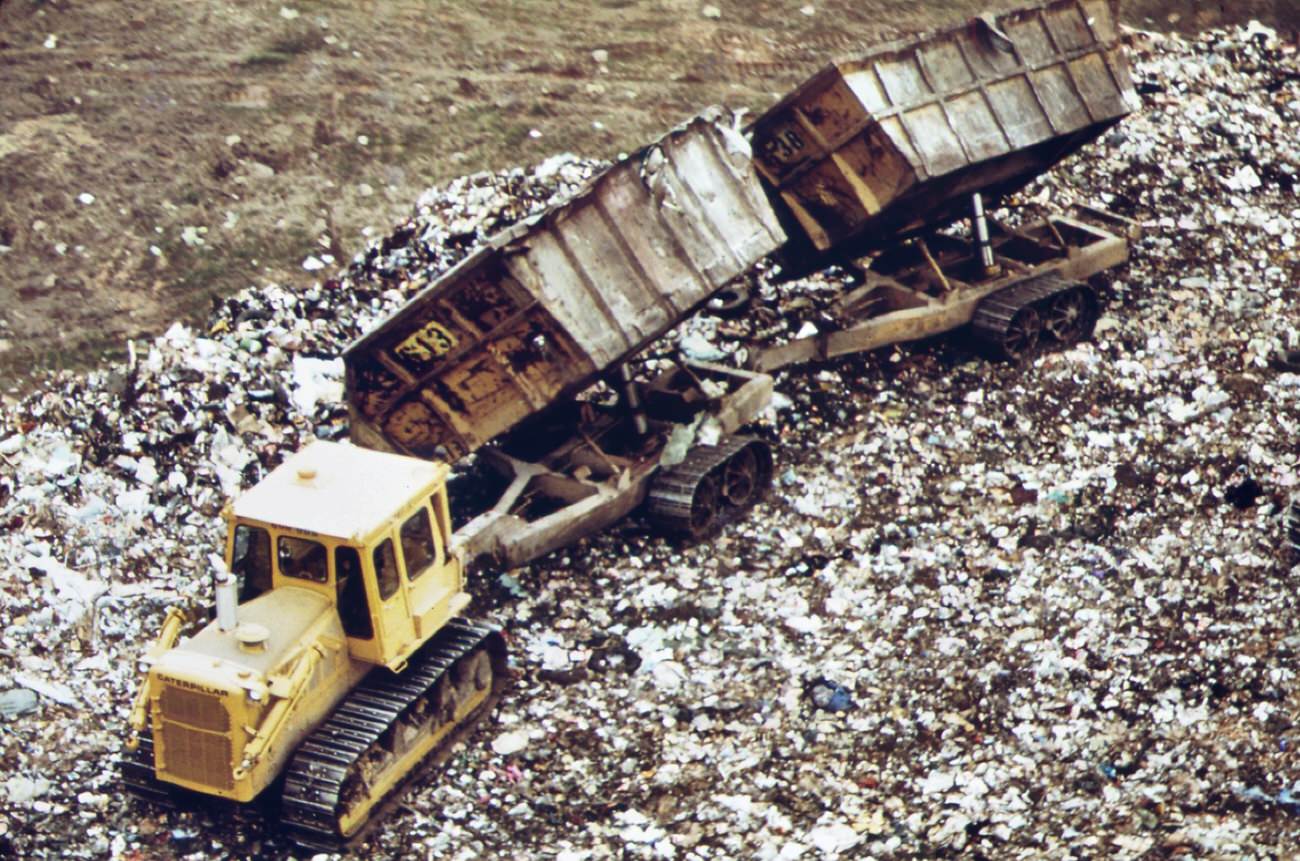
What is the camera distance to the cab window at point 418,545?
23.6 feet

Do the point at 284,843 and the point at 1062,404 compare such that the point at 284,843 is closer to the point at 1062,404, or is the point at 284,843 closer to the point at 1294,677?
the point at 1294,677

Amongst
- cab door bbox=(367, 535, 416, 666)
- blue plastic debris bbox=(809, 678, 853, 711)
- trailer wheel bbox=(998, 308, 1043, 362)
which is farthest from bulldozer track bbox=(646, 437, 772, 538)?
cab door bbox=(367, 535, 416, 666)

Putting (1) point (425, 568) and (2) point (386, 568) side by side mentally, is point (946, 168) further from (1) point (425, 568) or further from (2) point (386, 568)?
(2) point (386, 568)

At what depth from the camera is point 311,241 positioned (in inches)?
A: 458

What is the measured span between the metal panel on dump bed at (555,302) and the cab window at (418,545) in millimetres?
1564

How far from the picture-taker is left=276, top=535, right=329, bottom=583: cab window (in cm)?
697

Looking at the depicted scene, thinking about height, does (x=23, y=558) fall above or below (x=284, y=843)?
above

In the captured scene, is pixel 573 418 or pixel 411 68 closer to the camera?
pixel 573 418

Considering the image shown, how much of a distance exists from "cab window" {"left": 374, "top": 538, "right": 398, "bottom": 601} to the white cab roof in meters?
0.14

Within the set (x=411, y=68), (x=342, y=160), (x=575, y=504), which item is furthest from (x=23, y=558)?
(x=411, y=68)

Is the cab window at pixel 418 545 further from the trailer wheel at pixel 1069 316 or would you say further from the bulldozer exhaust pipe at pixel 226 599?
the trailer wheel at pixel 1069 316

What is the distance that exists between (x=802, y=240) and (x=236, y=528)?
5.00 metres

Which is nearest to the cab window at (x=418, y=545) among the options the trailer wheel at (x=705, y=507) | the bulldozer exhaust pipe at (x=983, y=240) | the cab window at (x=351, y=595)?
the cab window at (x=351, y=595)

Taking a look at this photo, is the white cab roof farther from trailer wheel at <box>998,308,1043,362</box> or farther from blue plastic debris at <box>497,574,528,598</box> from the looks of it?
trailer wheel at <box>998,308,1043,362</box>
